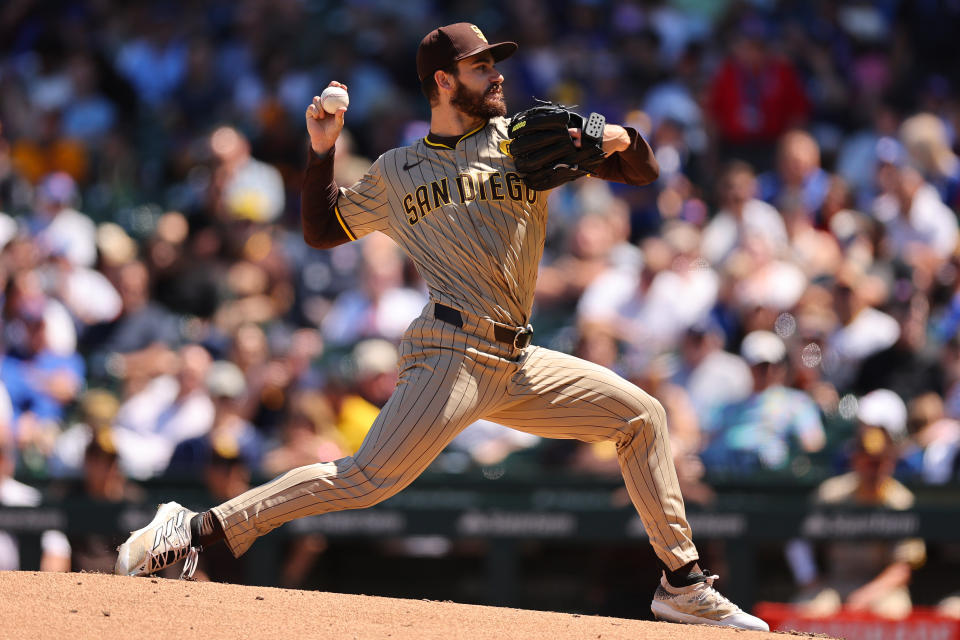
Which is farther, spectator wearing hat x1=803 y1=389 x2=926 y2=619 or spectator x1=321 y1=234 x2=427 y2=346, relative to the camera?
spectator x1=321 y1=234 x2=427 y2=346

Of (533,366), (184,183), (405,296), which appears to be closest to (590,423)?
(533,366)

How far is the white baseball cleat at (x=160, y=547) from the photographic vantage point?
14.1 feet

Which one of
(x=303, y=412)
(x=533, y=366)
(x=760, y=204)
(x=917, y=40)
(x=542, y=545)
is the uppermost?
(x=917, y=40)

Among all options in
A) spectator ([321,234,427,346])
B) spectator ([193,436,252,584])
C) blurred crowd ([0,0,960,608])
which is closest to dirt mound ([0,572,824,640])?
spectator ([193,436,252,584])

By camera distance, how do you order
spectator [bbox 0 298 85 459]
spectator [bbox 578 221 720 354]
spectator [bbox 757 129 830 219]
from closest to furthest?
spectator [bbox 578 221 720 354] < spectator [bbox 0 298 85 459] < spectator [bbox 757 129 830 219]

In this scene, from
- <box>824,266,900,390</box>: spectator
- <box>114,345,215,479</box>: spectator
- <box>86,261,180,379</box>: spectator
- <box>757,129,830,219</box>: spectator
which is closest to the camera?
<box>824,266,900,390</box>: spectator

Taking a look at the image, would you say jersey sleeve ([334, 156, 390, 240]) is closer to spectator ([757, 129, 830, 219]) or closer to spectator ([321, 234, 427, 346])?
spectator ([321, 234, 427, 346])

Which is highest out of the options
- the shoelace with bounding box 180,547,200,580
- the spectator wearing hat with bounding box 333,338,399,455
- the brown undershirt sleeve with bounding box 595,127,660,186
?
the brown undershirt sleeve with bounding box 595,127,660,186

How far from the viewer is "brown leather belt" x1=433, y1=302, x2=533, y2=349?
4195 millimetres

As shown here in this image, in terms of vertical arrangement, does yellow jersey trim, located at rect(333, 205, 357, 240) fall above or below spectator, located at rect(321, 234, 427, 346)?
above

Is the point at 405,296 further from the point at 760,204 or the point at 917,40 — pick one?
the point at 917,40

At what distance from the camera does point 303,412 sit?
7.62 m

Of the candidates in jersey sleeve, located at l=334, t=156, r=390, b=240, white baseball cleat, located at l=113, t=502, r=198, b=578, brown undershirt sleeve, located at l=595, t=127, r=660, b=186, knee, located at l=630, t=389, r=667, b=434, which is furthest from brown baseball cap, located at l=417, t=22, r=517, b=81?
white baseball cleat, located at l=113, t=502, r=198, b=578

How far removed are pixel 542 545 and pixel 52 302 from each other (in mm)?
3718
